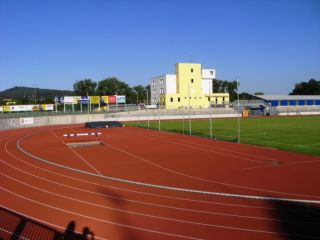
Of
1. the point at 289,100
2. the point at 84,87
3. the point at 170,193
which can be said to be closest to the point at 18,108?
the point at 84,87

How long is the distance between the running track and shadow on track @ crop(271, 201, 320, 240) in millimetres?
26

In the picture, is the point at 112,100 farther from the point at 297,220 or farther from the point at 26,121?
the point at 297,220

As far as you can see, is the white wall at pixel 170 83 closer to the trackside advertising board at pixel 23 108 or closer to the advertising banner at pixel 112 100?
the advertising banner at pixel 112 100

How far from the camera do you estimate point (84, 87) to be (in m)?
120

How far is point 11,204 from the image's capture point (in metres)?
12.8

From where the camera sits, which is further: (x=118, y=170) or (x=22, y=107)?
(x=22, y=107)

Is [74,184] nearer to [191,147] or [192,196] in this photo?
[192,196]

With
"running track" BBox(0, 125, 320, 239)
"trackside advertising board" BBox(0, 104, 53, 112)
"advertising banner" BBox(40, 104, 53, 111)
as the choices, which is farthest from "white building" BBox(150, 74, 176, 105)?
"running track" BBox(0, 125, 320, 239)

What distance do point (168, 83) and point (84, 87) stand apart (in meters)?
37.9

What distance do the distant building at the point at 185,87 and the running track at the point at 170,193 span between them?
65.4 m

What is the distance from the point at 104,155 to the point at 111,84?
9807 cm

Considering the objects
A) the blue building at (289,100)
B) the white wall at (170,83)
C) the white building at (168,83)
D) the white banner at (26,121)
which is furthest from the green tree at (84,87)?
the white banner at (26,121)

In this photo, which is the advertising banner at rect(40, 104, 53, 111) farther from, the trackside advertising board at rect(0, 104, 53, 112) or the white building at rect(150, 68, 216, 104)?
the white building at rect(150, 68, 216, 104)

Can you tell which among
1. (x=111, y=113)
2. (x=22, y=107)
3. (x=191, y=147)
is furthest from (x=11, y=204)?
(x=22, y=107)
